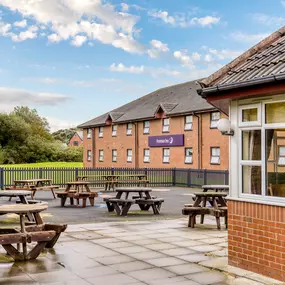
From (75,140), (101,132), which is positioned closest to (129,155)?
(101,132)

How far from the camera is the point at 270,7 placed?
15539 millimetres

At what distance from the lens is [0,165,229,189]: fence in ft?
85.5

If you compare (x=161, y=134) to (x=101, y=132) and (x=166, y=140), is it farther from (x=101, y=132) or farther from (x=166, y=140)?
(x=101, y=132)

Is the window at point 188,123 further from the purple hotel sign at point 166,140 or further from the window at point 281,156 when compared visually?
the window at point 281,156

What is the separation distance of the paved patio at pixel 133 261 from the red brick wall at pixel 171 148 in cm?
2016

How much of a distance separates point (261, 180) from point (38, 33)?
87.7ft

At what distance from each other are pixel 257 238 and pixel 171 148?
1109 inches

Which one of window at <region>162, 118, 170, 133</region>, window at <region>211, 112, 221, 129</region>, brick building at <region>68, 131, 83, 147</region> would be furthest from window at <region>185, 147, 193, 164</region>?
brick building at <region>68, 131, 83, 147</region>

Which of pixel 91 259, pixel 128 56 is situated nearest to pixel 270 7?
pixel 91 259

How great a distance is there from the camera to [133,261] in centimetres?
750

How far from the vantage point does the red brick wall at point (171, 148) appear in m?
30.5

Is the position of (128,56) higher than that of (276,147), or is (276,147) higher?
(128,56)

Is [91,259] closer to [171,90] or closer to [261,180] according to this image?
[261,180]

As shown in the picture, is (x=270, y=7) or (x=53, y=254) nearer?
(x=53, y=254)
